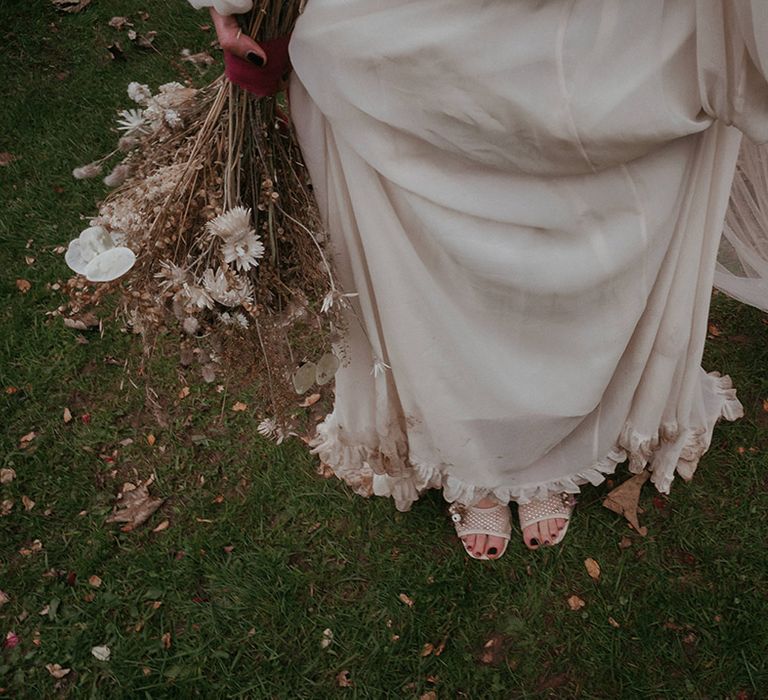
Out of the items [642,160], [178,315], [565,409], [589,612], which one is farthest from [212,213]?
[589,612]

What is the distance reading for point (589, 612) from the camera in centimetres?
223

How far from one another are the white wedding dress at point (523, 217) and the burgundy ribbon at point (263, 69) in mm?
31

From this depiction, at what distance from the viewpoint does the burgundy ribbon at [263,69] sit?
150cm

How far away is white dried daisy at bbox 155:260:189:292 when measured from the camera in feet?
5.04

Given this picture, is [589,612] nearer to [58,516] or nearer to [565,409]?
[565,409]

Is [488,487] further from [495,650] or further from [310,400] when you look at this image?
[310,400]

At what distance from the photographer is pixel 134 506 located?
2.64 m

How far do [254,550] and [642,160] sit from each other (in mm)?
1687

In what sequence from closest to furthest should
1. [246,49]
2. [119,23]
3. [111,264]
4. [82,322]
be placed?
[246,49] < [111,264] < [82,322] < [119,23]

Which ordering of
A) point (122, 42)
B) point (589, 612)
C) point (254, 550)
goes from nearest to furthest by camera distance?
point (589, 612), point (254, 550), point (122, 42)

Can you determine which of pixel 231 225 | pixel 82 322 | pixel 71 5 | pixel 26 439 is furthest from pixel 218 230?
pixel 71 5

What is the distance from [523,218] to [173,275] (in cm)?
74

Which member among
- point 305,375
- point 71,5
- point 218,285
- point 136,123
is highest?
point 136,123

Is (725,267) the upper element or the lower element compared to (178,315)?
lower
